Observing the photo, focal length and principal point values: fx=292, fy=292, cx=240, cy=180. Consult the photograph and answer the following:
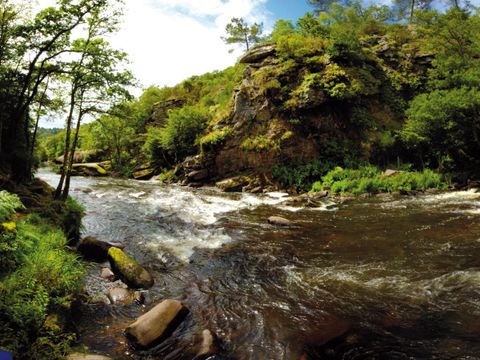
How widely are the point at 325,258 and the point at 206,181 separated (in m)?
18.4

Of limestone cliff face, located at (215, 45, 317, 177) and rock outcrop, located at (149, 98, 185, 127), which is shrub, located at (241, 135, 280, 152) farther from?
rock outcrop, located at (149, 98, 185, 127)

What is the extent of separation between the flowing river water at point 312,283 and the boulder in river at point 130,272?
1.07 ft

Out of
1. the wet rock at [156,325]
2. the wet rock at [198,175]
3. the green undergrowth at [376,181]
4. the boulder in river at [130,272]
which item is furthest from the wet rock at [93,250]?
the wet rock at [198,175]

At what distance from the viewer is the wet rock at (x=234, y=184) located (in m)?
23.3

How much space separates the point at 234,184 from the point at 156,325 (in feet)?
60.7

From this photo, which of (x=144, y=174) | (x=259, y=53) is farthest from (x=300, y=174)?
(x=144, y=174)

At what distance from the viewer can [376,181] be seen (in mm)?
18844

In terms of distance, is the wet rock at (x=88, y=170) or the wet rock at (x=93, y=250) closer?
the wet rock at (x=93, y=250)

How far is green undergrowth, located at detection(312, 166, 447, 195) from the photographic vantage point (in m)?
18.4

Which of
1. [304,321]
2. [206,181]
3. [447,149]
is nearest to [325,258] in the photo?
[304,321]

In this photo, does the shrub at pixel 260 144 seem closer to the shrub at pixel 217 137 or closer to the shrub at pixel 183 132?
the shrub at pixel 217 137

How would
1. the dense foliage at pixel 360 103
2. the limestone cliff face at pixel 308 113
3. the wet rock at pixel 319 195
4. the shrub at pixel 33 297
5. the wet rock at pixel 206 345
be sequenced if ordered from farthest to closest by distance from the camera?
the limestone cliff face at pixel 308 113, the dense foliage at pixel 360 103, the wet rock at pixel 319 195, the wet rock at pixel 206 345, the shrub at pixel 33 297

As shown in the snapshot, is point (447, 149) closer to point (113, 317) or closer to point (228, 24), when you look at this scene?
point (113, 317)

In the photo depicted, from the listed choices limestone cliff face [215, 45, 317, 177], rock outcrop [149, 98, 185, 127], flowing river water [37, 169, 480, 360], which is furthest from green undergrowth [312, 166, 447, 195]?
rock outcrop [149, 98, 185, 127]
